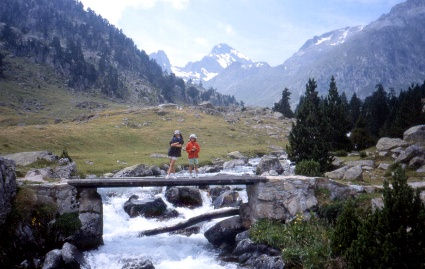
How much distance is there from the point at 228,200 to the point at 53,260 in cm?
1697

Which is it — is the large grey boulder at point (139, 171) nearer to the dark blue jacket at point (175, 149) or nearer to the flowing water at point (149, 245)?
the flowing water at point (149, 245)

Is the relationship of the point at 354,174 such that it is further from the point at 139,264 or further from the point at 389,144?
the point at 139,264

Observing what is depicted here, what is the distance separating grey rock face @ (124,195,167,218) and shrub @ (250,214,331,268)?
9.63 meters

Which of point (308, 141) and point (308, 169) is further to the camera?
point (308, 141)

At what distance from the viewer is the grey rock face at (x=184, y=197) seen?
110 ft

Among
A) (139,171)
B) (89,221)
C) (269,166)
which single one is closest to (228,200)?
(89,221)

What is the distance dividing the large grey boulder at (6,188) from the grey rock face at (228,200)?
668 inches

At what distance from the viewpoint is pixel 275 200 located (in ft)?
84.1

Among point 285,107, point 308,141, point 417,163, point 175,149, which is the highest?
point 285,107

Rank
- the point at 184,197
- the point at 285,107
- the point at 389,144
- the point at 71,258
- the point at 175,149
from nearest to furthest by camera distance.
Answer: the point at 71,258, the point at 175,149, the point at 184,197, the point at 389,144, the point at 285,107

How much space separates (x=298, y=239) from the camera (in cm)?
2205

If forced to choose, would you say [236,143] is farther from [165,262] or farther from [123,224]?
Result: [165,262]

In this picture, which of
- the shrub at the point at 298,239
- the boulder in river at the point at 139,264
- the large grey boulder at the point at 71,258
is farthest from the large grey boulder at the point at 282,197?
the large grey boulder at the point at 71,258

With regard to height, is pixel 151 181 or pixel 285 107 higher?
pixel 285 107
